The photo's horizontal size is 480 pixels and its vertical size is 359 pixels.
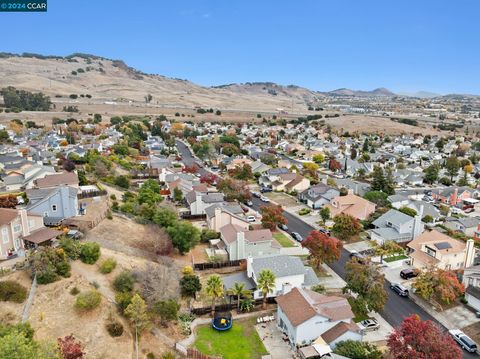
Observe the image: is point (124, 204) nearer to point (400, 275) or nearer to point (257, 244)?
point (257, 244)

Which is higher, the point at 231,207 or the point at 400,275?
the point at 231,207

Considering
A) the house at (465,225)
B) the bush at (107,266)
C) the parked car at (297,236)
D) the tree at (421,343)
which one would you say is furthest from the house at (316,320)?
the house at (465,225)

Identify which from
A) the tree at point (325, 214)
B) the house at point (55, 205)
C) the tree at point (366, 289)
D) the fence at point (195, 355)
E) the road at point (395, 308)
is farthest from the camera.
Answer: the tree at point (325, 214)

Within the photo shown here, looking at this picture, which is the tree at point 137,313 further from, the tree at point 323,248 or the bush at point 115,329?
the tree at point 323,248

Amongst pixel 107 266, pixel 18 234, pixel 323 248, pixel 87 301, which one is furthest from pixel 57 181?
pixel 323 248

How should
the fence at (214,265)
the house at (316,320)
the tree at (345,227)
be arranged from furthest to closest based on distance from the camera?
the tree at (345,227) → the fence at (214,265) → the house at (316,320)

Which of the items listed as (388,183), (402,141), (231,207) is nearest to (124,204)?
(231,207)

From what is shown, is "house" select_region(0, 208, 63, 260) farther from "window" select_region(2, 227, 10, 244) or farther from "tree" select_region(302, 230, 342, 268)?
"tree" select_region(302, 230, 342, 268)

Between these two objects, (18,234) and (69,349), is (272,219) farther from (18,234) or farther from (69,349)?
(69,349)
